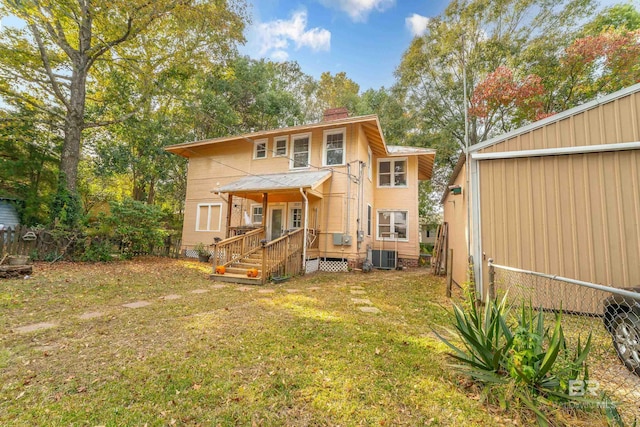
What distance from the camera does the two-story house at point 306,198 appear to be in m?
9.05

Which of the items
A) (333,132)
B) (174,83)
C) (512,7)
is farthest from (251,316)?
(512,7)

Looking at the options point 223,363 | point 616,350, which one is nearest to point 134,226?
point 223,363

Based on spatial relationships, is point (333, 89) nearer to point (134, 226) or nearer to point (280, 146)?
point (280, 146)

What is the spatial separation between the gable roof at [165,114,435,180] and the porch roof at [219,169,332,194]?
181cm

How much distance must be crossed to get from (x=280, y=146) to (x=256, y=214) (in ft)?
11.0

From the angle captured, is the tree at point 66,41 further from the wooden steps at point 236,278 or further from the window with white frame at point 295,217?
the window with white frame at point 295,217

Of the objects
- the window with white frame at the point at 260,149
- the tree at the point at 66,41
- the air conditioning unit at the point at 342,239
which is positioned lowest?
the air conditioning unit at the point at 342,239

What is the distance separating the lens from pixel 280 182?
9.80 meters

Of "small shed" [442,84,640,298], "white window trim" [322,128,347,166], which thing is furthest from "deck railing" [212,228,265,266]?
"small shed" [442,84,640,298]

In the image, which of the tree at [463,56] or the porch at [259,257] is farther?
the tree at [463,56]

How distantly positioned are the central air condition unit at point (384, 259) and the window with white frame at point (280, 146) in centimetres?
634

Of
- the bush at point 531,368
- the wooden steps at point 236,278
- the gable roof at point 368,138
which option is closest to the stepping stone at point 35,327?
the wooden steps at point 236,278

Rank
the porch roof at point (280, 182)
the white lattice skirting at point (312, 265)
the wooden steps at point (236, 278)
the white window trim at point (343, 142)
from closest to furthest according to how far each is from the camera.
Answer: the wooden steps at point (236, 278)
the porch roof at point (280, 182)
the white lattice skirting at point (312, 265)
the white window trim at point (343, 142)

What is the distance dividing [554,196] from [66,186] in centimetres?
1522
